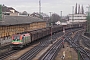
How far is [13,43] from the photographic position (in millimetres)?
39438

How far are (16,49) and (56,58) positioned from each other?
12407 millimetres

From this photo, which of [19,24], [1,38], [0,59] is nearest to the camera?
[0,59]

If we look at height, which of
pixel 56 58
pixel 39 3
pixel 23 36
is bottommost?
pixel 56 58

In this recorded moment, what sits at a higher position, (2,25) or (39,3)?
(39,3)

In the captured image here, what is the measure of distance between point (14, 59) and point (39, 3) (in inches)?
3179

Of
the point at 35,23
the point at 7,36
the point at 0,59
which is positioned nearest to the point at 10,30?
the point at 7,36

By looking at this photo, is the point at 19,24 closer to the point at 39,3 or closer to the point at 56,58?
the point at 56,58

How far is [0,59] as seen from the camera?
30000mm

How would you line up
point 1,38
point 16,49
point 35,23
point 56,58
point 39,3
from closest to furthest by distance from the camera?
point 56,58 < point 16,49 < point 1,38 < point 35,23 < point 39,3

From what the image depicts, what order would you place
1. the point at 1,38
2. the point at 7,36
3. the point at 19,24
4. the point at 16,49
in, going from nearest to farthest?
1. the point at 16,49
2. the point at 1,38
3. the point at 7,36
4. the point at 19,24

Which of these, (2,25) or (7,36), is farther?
(7,36)

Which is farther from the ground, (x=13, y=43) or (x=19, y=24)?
(x=19, y=24)

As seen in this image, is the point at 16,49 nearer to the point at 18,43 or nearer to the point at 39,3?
the point at 18,43

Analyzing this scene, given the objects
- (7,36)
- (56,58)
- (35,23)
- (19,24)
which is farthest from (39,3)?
(56,58)
